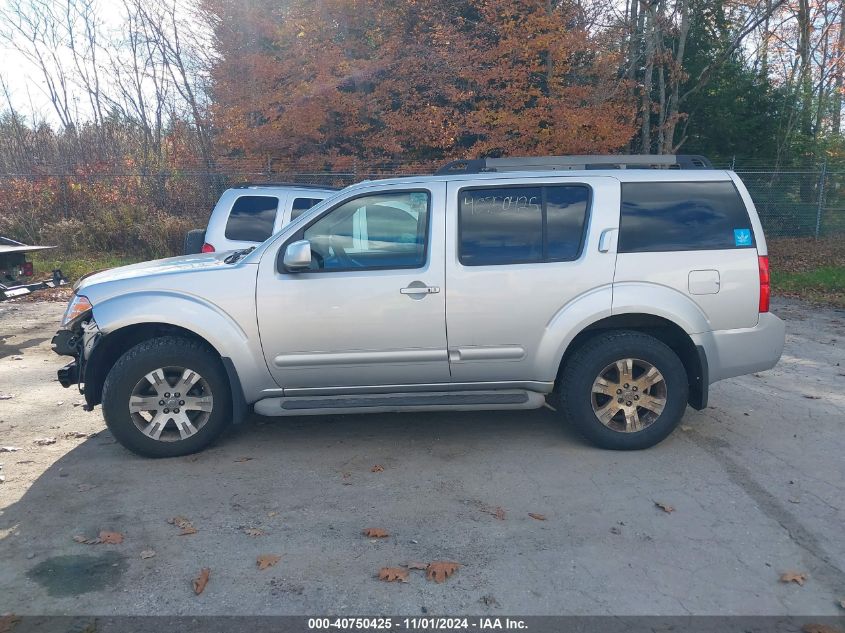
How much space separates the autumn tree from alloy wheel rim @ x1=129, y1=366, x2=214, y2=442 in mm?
13578

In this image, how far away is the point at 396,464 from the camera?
5070 mm

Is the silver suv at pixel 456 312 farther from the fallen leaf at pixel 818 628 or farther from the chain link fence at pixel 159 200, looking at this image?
the chain link fence at pixel 159 200

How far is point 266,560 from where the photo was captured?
12.2 feet

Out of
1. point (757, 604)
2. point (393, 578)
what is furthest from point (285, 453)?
point (757, 604)

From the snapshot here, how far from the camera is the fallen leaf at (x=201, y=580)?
A: 346 cm

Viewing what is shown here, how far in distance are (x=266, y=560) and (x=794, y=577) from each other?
2.63m

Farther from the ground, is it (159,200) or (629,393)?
(159,200)

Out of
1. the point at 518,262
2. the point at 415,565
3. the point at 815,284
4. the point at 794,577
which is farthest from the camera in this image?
the point at 815,284

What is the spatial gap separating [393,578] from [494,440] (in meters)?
2.14

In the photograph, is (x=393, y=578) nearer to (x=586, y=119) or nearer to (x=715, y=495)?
(x=715, y=495)

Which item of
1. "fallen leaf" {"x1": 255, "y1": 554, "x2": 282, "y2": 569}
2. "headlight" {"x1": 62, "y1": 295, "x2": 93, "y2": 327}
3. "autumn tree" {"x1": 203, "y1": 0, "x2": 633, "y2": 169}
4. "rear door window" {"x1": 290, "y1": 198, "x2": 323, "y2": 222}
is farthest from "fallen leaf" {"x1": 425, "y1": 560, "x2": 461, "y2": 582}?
"autumn tree" {"x1": 203, "y1": 0, "x2": 633, "y2": 169}

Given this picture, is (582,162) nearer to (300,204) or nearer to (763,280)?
(763,280)

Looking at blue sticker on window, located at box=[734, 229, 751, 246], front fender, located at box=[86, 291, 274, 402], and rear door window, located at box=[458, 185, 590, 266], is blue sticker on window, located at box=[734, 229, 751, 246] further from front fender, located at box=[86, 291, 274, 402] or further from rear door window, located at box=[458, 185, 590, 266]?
front fender, located at box=[86, 291, 274, 402]

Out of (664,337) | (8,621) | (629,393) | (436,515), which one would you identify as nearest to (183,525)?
(8,621)
